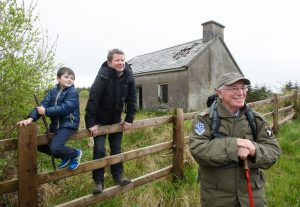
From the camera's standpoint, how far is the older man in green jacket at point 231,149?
257cm

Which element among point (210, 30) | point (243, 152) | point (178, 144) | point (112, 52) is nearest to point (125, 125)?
point (112, 52)

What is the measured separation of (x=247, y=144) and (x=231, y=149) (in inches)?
5.6

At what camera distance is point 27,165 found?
321 centimetres

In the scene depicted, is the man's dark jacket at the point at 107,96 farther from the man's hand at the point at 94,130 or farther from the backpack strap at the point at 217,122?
the backpack strap at the point at 217,122

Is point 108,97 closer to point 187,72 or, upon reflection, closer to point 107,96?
point 107,96

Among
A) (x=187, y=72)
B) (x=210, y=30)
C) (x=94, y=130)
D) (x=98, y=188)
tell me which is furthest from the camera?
(x=210, y=30)

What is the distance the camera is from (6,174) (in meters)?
4.48

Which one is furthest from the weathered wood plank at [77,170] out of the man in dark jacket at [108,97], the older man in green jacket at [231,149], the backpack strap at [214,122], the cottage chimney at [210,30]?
the cottage chimney at [210,30]

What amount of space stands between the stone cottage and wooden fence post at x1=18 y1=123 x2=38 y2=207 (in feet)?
50.0

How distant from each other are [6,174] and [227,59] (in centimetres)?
1890

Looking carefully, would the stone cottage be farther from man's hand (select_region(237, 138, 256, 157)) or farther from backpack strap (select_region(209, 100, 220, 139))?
man's hand (select_region(237, 138, 256, 157))

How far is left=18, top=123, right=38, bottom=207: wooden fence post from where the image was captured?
3160mm

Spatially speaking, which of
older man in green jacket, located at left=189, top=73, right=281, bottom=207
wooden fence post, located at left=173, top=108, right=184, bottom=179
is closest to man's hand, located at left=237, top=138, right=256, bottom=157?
older man in green jacket, located at left=189, top=73, right=281, bottom=207

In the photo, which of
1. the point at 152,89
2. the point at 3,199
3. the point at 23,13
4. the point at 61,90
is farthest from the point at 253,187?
the point at 152,89
